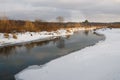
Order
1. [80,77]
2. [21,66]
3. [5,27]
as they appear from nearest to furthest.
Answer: [80,77] → [21,66] → [5,27]

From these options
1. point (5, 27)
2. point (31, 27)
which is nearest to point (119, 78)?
point (5, 27)

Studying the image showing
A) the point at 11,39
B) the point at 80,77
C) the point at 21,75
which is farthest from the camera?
the point at 11,39

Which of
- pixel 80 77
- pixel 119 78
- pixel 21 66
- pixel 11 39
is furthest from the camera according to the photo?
pixel 11 39

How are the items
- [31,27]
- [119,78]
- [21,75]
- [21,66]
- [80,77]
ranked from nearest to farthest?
1. [119,78]
2. [80,77]
3. [21,75]
4. [21,66]
5. [31,27]

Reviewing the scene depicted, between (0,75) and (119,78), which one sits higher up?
(119,78)

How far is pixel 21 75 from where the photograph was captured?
1513cm

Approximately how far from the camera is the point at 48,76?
13906 millimetres

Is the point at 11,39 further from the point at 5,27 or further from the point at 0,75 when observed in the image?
the point at 0,75

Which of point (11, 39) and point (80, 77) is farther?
point (11, 39)

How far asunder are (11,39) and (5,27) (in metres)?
24.5

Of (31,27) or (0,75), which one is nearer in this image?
(0,75)

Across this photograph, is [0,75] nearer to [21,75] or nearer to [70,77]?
[21,75]

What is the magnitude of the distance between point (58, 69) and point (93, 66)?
8.85 ft

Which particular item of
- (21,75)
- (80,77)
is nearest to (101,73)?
(80,77)
